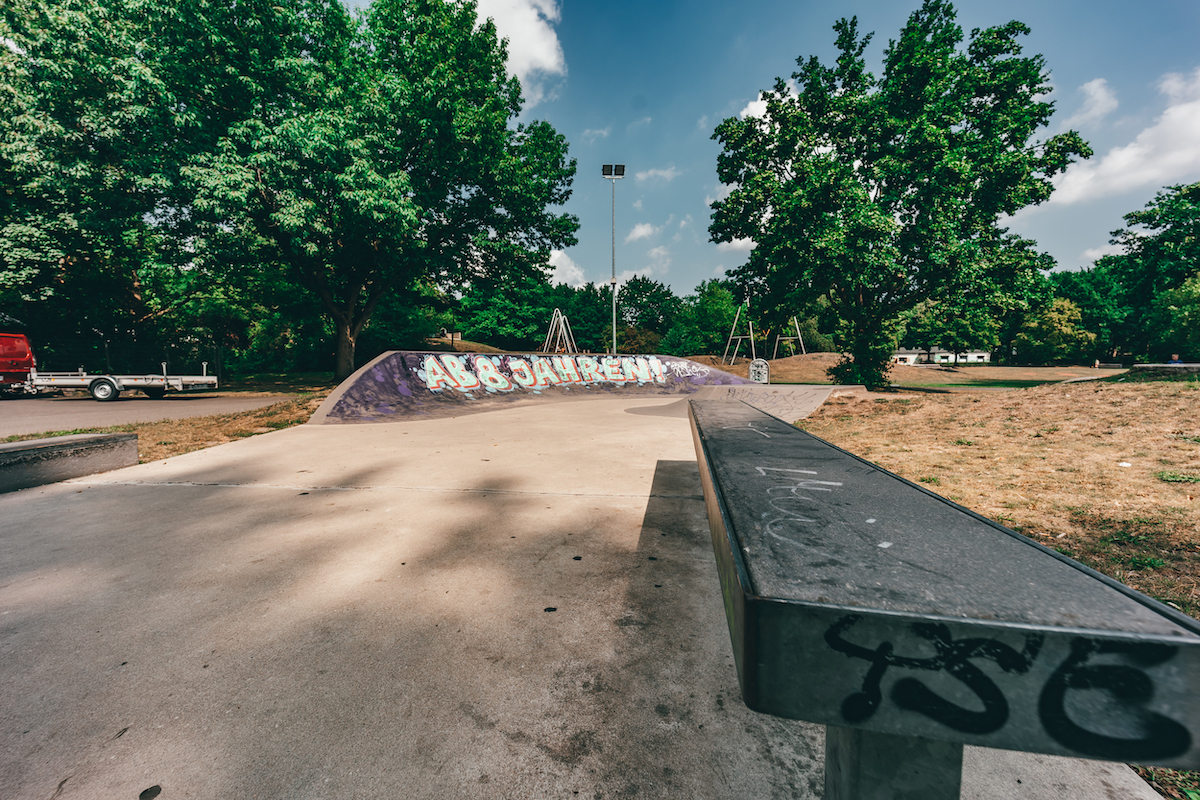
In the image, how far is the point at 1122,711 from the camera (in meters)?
0.83

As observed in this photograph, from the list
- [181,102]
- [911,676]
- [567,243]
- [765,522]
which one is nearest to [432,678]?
[765,522]

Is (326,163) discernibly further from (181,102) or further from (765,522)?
(765,522)

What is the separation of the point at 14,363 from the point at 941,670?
23.1 meters

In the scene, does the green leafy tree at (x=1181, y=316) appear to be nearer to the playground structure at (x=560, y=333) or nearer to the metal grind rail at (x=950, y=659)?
the playground structure at (x=560, y=333)

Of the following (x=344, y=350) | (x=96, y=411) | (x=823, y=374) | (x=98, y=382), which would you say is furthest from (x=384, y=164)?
(x=823, y=374)

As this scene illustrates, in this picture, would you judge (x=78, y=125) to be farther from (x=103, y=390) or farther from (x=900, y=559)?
(x=900, y=559)

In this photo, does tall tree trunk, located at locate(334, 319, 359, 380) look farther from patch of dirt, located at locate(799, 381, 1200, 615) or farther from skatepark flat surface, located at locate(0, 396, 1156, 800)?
patch of dirt, located at locate(799, 381, 1200, 615)

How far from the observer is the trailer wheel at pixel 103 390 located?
45.1 feet

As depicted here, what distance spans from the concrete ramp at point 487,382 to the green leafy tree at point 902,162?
6.05 meters

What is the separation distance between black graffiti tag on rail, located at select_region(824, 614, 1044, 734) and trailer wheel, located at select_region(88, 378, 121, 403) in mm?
20342

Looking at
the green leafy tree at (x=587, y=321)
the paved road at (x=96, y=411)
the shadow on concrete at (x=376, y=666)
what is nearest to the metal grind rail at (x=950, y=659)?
the shadow on concrete at (x=376, y=666)

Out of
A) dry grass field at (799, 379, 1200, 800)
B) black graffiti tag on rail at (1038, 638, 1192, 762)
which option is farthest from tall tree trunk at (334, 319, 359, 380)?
black graffiti tag on rail at (1038, 638, 1192, 762)

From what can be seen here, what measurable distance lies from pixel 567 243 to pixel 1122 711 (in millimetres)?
21277

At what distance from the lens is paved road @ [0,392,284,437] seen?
8.77m
